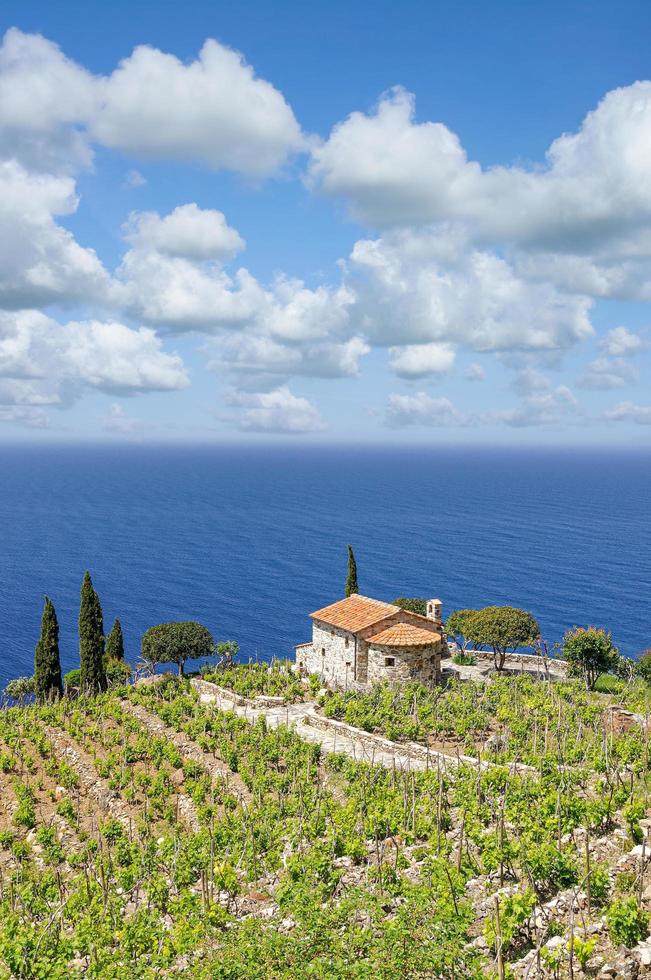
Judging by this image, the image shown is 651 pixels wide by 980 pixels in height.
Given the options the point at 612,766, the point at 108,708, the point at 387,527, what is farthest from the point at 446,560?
the point at 612,766

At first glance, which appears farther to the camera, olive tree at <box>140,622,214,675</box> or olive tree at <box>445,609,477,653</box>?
olive tree at <box>140,622,214,675</box>

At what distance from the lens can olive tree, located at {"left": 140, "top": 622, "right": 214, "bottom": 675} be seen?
58781 mm

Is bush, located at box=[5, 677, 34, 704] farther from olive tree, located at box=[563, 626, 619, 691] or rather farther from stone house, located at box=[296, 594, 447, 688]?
olive tree, located at box=[563, 626, 619, 691]

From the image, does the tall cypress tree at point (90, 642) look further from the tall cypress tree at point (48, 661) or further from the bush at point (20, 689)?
the bush at point (20, 689)

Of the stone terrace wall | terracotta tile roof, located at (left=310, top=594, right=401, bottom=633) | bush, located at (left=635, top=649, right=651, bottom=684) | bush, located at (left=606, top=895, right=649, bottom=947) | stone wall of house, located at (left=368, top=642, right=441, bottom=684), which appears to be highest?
bush, located at (left=606, top=895, right=649, bottom=947)

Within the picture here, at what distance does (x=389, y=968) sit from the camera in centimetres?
1537

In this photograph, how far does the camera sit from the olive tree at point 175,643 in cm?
5878

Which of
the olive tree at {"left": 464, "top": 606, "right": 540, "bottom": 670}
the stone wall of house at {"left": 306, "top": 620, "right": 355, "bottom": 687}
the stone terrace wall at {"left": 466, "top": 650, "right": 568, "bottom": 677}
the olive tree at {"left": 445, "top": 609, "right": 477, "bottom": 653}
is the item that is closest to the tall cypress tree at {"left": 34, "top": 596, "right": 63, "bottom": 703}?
the stone wall of house at {"left": 306, "top": 620, "right": 355, "bottom": 687}

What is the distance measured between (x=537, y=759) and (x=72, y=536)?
144 m

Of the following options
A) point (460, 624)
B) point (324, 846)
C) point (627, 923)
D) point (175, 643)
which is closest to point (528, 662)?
point (460, 624)

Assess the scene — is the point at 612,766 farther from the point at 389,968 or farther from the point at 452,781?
the point at 389,968

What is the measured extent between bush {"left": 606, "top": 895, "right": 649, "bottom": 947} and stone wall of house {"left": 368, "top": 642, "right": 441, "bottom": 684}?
32110 mm

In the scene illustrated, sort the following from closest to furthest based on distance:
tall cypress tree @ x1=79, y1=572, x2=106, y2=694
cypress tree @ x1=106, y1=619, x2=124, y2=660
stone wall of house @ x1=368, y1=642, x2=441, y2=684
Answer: stone wall of house @ x1=368, y1=642, x2=441, y2=684
tall cypress tree @ x1=79, y1=572, x2=106, y2=694
cypress tree @ x1=106, y1=619, x2=124, y2=660

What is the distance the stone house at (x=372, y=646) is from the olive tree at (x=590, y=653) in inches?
434
